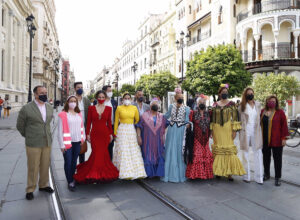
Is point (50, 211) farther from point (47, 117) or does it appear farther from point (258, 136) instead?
point (258, 136)

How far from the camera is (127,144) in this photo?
495 centimetres

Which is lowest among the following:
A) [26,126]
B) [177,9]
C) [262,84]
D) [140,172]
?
[140,172]

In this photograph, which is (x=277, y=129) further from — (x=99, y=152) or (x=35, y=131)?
(x=35, y=131)

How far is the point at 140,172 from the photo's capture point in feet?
15.9

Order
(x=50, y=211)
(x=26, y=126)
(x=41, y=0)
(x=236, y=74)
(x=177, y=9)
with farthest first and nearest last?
1. (x=41, y=0)
2. (x=177, y=9)
3. (x=236, y=74)
4. (x=26, y=126)
5. (x=50, y=211)

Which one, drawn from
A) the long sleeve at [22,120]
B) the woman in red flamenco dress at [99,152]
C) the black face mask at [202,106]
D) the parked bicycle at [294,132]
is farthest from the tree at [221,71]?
the long sleeve at [22,120]

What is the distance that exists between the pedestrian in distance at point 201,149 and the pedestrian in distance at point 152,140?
2.14 feet

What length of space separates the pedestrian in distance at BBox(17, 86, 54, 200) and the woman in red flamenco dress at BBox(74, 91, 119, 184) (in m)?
0.79

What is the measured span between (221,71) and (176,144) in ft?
47.7

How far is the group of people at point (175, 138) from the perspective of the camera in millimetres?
4738

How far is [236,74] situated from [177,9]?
22.7m

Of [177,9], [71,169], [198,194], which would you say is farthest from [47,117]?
[177,9]

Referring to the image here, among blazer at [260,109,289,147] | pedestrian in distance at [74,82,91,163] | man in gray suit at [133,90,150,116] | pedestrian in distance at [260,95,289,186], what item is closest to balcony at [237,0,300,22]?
pedestrian in distance at [260,95,289,186]

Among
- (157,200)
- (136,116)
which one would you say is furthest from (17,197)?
(136,116)
